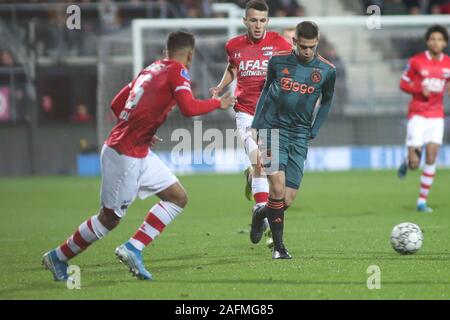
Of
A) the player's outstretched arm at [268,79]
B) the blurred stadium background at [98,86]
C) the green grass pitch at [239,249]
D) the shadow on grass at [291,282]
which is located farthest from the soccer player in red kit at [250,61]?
the blurred stadium background at [98,86]

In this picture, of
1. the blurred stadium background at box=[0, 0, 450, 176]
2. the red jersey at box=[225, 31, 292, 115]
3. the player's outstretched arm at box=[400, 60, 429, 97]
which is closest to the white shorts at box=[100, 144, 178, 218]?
the red jersey at box=[225, 31, 292, 115]

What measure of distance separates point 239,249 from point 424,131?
5003 millimetres

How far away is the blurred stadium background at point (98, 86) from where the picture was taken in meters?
21.9

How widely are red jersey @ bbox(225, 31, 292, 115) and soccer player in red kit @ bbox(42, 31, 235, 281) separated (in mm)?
2771

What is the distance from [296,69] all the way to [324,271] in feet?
6.43

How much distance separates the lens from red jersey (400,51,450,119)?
13555mm

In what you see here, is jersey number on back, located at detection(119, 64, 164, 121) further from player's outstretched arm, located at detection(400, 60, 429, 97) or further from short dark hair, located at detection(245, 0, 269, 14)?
player's outstretched arm, located at detection(400, 60, 429, 97)

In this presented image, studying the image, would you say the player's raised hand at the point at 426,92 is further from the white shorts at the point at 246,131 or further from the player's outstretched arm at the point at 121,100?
the player's outstretched arm at the point at 121,100

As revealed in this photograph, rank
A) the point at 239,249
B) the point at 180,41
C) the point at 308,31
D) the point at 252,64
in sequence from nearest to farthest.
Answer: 1. the point at 180,41
2. the point at 308,31
3. the point at 239,249
4. the point at 252,64

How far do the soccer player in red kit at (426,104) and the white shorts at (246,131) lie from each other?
13.2 ft

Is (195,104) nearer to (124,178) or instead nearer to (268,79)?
(124,178)

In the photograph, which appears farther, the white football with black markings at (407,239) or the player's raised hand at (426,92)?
the player's raised hand at (426,92)

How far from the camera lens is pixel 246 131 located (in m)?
10.2

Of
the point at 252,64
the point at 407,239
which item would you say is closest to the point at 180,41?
the point at 252,64
